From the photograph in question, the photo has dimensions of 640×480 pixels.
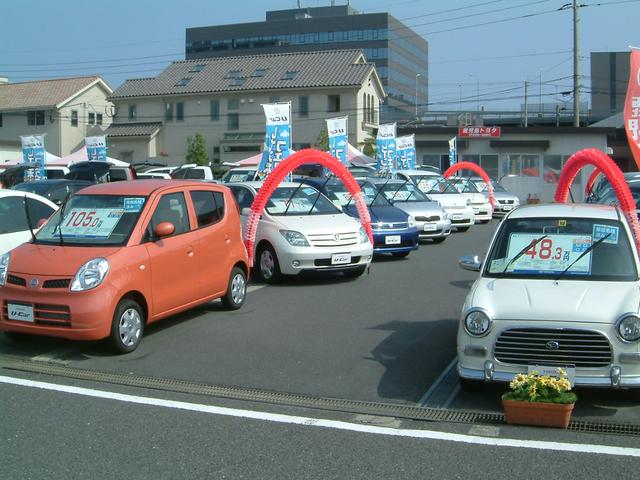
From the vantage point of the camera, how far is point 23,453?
205 inches

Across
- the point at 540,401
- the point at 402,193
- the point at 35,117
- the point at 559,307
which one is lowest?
the point at 540,401

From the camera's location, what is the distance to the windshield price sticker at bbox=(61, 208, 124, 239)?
838 centimetres

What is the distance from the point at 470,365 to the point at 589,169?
3705cm

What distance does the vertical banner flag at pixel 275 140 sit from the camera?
72.1 feet

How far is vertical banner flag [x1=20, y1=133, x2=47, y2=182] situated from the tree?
2346 cm

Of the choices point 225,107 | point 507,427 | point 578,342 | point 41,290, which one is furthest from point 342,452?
point 225,107

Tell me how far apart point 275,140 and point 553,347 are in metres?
16.9

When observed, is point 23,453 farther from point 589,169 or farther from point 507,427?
point 589,169

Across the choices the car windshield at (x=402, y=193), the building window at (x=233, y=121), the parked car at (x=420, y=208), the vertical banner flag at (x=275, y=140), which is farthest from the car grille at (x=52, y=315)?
the building window at (x=233, y=121)

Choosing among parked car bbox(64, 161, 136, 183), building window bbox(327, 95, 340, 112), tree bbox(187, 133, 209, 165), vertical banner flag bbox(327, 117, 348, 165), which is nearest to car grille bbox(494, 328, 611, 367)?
vertical banner flag bbox(327, 117, 348, 165)

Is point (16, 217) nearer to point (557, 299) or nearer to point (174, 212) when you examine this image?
point (174, 212)

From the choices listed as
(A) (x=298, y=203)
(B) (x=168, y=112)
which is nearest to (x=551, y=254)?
(A) (x=298, y=203)

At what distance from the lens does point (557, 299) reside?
621cm

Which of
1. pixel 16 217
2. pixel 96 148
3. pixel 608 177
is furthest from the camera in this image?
pixel 96 148
